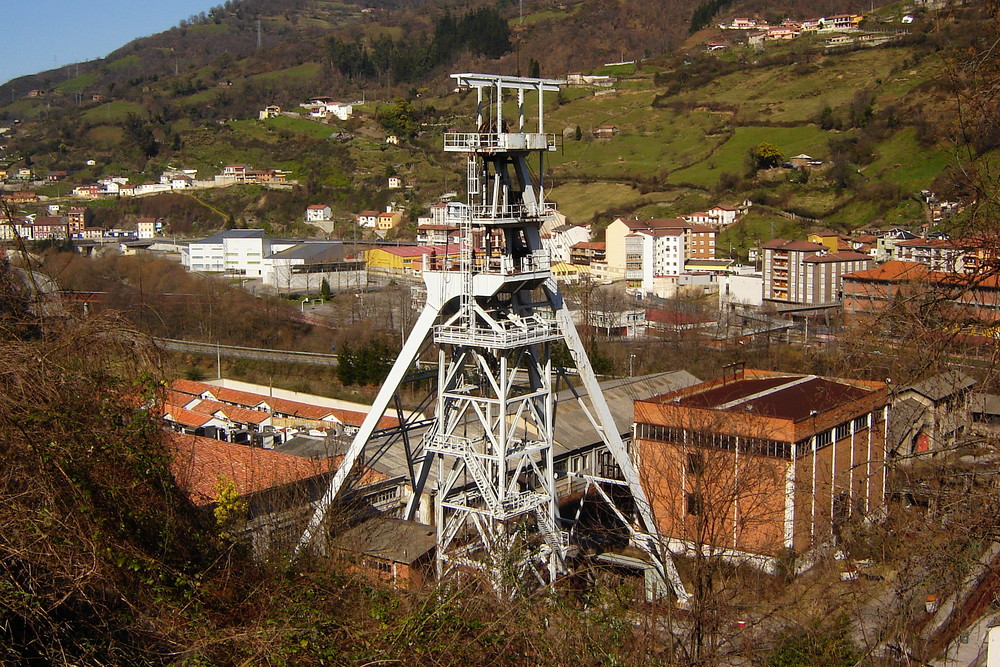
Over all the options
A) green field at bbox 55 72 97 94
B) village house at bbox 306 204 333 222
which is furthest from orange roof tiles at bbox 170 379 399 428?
green field at bbox 55 72 97 94

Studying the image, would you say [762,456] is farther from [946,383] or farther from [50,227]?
[50,227]

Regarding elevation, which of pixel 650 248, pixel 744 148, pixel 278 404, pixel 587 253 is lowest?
pixel 278 404

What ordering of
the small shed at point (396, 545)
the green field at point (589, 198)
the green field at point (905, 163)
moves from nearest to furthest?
the small shed at point (396, 545)
the green field at point (905, 163)
the green field at point (589, 198)

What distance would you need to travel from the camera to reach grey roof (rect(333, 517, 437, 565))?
29.2 ft

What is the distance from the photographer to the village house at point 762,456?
11430 millimetres

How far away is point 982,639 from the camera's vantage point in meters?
9.52

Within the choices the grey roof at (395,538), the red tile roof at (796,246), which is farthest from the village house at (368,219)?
the grey roof at (395,538)

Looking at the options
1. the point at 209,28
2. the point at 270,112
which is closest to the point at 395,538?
the point at 270,112

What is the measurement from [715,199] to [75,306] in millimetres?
42730

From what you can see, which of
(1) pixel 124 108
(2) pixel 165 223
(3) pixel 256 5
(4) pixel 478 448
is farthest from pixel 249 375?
(3) pixel 256 5

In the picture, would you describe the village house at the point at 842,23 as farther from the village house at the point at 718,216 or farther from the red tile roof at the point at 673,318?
the red tile roof at the point at 673,318

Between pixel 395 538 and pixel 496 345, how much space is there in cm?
211

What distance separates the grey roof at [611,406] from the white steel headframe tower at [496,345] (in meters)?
3.52

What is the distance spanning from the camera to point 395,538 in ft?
32.0
